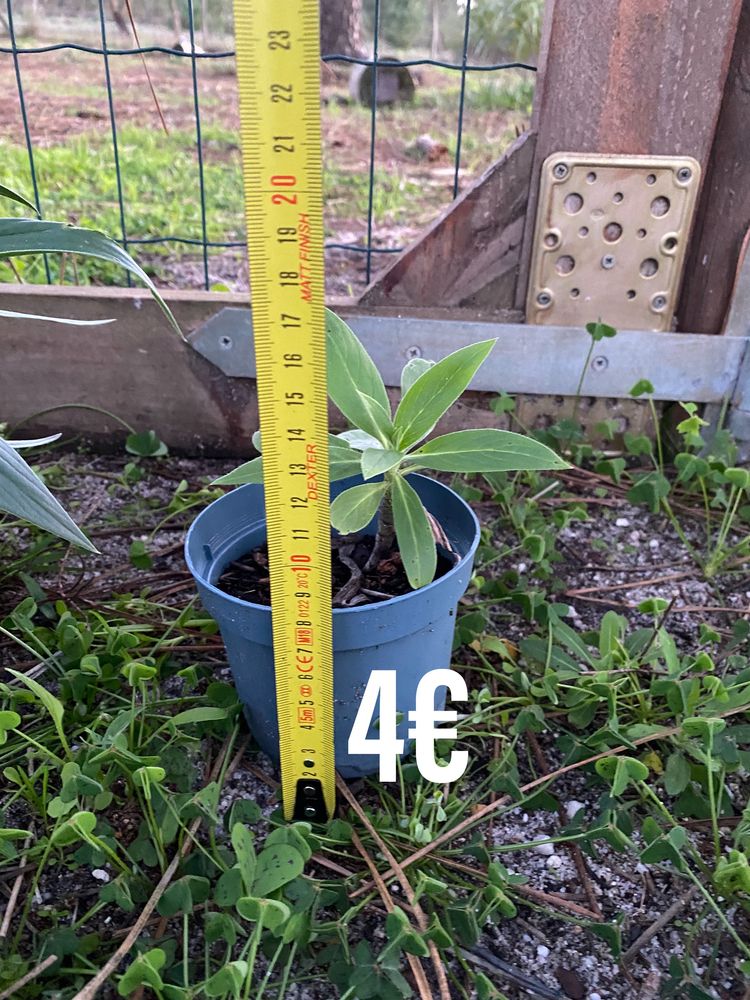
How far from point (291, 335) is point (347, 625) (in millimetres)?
353

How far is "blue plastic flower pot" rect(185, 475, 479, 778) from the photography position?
94 centimetres

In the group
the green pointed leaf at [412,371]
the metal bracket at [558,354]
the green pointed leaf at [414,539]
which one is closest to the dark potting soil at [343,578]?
the green pointed leaf at [414,539]

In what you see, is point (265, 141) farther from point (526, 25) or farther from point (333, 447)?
point (526, 25)

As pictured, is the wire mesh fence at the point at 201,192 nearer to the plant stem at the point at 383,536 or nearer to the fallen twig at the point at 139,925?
the plant stem at the point at 383,536

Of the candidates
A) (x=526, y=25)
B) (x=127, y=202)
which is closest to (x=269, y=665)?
(x=127, y=202)

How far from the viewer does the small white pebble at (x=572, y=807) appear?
104cm

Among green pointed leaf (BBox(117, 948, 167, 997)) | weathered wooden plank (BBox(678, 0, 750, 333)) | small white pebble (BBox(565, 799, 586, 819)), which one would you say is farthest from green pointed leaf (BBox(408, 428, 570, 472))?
weathered wooden plank (BBox(678, 0, 750, 333))

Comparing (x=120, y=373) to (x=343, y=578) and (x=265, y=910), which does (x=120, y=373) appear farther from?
(x=265, y=910)

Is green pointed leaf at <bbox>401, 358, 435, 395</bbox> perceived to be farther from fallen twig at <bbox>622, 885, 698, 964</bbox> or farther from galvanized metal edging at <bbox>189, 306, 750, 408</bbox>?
fallen twig at <bbox>622, 885, 698, 964</bbox>

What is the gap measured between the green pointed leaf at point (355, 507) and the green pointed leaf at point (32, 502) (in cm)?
28

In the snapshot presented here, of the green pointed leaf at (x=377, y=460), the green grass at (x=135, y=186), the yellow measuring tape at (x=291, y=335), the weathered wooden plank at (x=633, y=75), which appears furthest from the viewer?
the green grass at (x=135, y=186)

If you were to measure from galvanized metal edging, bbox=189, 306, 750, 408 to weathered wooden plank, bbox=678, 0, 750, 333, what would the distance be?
67mm

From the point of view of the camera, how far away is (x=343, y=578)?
113 centimetres

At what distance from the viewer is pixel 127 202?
288cm
